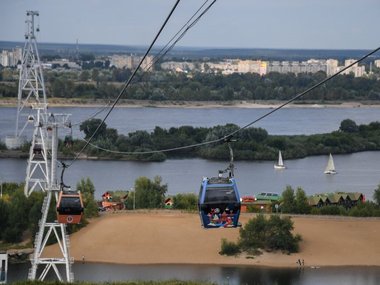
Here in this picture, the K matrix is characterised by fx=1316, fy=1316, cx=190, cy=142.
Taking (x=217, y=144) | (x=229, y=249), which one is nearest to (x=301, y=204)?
(x=229, y=249)

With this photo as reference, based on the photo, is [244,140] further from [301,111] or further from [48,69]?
[48,69]

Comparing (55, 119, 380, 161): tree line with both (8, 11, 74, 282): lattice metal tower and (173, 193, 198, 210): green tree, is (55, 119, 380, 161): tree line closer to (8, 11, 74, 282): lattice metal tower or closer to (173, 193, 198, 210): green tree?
(8, 11, 74, 282): lattice metal tower

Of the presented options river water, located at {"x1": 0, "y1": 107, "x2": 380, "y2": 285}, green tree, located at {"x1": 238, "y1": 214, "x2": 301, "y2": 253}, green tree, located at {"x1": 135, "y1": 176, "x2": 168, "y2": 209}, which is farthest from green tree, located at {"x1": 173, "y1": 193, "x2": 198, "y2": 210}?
river water, located at {"x1": 0, "y1": 107, "x2": 380, "y2": 285}

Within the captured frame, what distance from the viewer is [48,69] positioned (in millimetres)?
58344

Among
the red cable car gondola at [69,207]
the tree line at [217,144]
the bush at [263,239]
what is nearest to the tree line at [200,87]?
the tree line at [217,144]

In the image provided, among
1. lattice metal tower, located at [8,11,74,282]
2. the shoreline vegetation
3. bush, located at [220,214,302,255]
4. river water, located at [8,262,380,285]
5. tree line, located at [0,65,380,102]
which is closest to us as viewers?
lattice metal tower, located at [8,11,74,282]

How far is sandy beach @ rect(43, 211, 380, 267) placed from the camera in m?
13.1

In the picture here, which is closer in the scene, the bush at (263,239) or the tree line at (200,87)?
the bush at (263,239)

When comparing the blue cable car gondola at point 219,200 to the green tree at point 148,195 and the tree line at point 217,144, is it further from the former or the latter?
the tree line at point 217,144

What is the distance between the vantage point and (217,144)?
2667 cm

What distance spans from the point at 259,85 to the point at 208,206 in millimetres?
43566

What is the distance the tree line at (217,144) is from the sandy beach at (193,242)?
10.6 m

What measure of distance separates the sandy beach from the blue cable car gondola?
6.45 meters

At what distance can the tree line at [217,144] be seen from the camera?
84.3 feet
